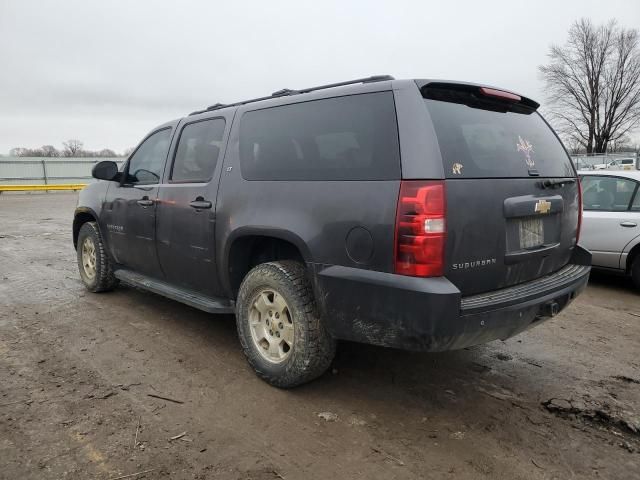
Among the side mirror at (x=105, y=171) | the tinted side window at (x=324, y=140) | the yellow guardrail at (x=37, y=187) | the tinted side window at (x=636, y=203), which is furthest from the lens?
the yellow guardrail at (x=37, y=187)

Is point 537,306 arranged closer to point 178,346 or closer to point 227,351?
point 227,351

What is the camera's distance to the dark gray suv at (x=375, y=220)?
8.55ft

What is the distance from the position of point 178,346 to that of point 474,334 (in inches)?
96.8

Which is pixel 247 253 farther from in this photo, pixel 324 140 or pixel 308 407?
pixel 308 407

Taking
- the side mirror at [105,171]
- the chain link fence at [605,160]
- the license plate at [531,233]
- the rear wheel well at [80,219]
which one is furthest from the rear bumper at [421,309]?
the chain link fence at [605,160]

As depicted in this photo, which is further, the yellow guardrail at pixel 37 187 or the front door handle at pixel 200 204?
the yellow guardrail at pixel 37 187

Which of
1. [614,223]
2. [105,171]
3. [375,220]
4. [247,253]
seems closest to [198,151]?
[247,253]

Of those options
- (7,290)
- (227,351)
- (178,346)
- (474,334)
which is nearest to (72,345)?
(178,346)

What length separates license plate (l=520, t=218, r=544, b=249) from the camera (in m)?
2.98

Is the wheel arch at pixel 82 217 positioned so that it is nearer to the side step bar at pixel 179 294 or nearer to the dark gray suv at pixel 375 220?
the side step bar at pixel 179 294

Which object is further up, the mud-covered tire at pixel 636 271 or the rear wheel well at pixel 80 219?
the rear wheel well at pixel 80 219

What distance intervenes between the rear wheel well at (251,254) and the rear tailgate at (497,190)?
4.22 feet

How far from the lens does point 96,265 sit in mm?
5512

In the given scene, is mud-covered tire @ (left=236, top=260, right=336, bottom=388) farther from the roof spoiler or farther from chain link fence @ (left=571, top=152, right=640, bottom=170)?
chain link fence @ (left=571, top=152, right=640, bottom=170)
